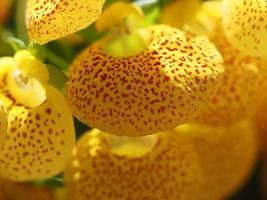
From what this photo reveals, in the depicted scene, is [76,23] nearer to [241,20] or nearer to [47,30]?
[47,30]

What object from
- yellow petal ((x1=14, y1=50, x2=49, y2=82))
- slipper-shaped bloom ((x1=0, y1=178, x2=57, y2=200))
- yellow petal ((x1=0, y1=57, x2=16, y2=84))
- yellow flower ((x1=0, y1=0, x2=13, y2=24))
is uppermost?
yellow petal ((x1=14, y1=50, x2=49, y2=82))

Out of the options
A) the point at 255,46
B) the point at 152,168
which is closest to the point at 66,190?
the point at 152,168

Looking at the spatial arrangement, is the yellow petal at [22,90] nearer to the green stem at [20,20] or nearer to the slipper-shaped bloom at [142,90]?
the slipper-shaped bloom at [142,90]

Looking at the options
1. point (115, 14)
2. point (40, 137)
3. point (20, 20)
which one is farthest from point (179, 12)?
point (20, 20)

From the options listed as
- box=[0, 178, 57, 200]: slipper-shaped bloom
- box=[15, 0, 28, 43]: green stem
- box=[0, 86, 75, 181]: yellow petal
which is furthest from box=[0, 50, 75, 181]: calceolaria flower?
box=[15, 0, 28, 43]: green stem

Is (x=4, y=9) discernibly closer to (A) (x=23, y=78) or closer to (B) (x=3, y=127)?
(A) (x=23, y=78)

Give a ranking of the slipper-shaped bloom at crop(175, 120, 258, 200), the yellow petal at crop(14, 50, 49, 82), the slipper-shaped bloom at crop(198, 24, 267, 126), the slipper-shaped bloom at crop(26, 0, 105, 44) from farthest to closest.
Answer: the slipper-shaped bloom at crop(175, 120, 258, 200), the slipper-shaped bloom at crop(198, 24, 267, 126), the yellow petal at crop(14, 50, 49, 82), the slipper-shaped bloom at crop(26, 0, 105, 44)

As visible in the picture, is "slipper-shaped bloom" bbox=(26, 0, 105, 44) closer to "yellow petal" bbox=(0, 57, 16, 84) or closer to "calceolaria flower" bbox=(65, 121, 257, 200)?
"yellow petal" bbox=(0, 57, 16, 84)
